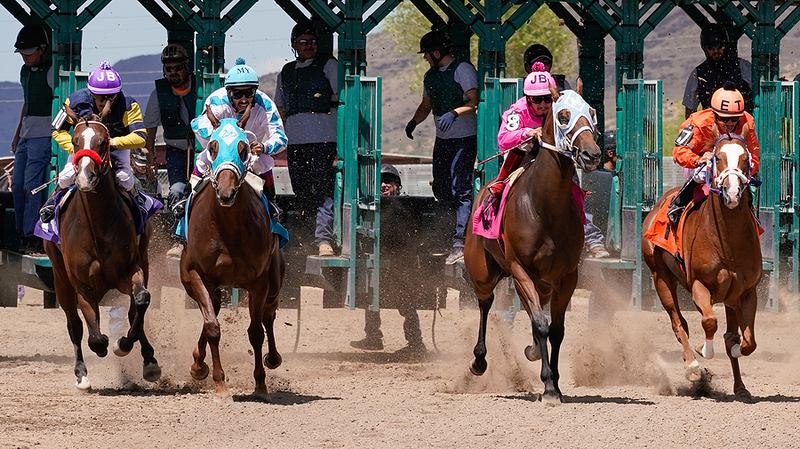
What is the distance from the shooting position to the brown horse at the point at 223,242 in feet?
32.1

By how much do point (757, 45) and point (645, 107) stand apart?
174 cm

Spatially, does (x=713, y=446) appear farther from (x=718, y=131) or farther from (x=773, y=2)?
(x=773, y=2)

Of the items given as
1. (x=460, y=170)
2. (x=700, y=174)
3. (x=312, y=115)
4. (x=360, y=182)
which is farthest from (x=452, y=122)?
(x=700, y=174)

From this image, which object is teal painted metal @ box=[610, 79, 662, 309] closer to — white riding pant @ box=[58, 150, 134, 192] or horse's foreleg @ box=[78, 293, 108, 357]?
white riding pant @ box=[58, 150, 134, 192]

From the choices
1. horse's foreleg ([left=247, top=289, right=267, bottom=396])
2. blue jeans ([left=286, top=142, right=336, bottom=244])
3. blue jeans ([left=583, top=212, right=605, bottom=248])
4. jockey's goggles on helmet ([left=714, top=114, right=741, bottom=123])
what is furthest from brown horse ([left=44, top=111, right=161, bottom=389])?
blue jeans ([left=583, top=212, right=605, bottom=248])

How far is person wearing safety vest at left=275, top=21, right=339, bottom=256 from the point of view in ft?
43.3

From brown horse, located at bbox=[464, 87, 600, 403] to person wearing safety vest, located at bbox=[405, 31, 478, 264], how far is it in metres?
2.74

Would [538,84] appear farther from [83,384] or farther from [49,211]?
[83,384]

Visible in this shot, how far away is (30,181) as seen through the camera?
1303 cm

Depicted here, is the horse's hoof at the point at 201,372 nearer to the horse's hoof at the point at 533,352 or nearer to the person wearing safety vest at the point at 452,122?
the horse's hoof at the point at 533,352

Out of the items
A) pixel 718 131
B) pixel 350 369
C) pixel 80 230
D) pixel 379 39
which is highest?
pixel 379 39

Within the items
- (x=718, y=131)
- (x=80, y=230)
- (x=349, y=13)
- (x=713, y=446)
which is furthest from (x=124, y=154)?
(x=713, y=446)

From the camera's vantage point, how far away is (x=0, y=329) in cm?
1598

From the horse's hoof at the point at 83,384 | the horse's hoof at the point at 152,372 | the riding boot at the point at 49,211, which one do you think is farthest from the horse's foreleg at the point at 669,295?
the riding boot at the point at 49,211
